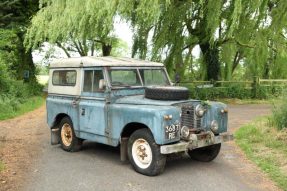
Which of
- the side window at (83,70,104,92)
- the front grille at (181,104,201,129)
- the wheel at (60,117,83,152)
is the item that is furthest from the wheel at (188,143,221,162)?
the wheel at (60,117,83,152)

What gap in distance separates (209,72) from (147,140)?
1626 centimetres

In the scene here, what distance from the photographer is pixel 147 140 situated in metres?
7.46

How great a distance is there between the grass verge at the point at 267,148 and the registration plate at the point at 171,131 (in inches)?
73.4

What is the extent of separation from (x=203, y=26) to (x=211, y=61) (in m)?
3.61

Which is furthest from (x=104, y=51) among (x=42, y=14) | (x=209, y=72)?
(x=42, y=14)

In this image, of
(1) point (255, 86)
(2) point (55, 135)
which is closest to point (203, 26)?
(1) point (255, 86)

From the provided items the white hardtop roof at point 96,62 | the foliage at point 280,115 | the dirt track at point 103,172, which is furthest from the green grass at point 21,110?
the foliage at point 280,115

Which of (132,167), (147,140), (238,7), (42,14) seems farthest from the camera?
(42,14)

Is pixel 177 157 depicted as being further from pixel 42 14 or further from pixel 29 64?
pixel 29 64

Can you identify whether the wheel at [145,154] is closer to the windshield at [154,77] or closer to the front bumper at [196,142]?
the front bumper at [196,142]

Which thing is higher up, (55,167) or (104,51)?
(104,51)

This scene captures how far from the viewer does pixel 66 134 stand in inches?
388

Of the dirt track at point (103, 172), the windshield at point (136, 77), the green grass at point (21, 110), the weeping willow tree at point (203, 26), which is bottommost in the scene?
the dirt track at point (103, 172)

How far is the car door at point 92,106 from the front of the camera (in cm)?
851
